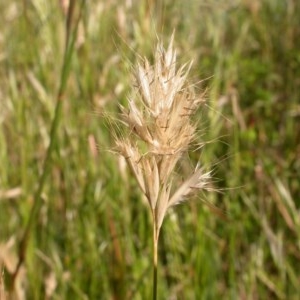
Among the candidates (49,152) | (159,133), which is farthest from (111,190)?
(159,133)

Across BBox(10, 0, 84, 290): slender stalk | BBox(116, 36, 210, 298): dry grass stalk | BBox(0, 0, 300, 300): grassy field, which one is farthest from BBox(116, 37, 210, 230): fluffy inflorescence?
BBox(0, 0, 300, 300): grassy field

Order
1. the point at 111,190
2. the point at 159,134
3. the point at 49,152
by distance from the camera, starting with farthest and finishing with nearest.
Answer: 1. the point at 111,190
2. the point at 49,152
3. the point at 159,134

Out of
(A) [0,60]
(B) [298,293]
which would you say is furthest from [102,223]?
(A) [0,60]

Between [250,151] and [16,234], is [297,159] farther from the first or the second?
[16,234]

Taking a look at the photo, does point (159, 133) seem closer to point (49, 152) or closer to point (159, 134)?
point (159, 134)

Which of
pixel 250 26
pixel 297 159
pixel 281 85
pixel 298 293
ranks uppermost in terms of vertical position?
pixel 250 26

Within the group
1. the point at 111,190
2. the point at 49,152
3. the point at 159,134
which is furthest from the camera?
the point at 111,190
